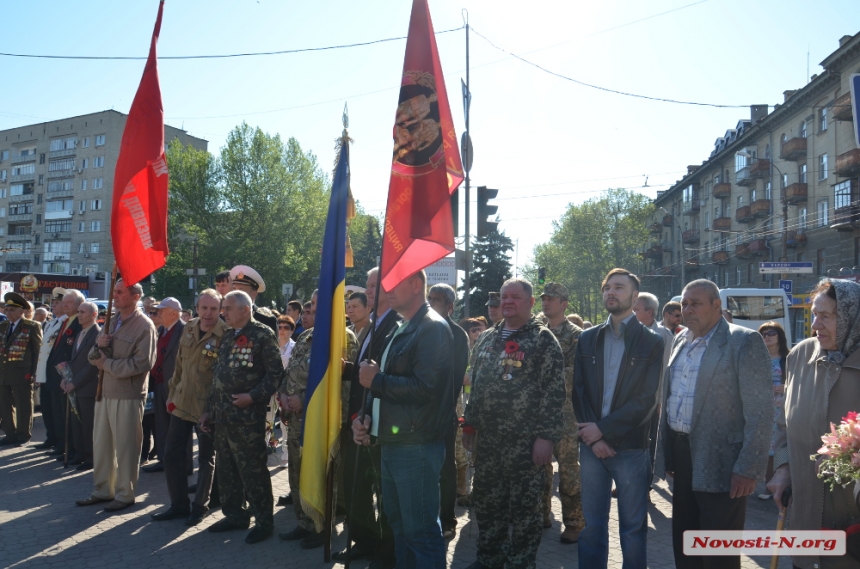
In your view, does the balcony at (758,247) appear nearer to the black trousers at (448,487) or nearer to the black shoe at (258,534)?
the black trousers at (448,487)

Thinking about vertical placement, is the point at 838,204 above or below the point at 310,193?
below

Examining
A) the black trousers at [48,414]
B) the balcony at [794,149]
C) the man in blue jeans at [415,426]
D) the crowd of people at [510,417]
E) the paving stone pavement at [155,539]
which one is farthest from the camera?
the balcony at [794,149]

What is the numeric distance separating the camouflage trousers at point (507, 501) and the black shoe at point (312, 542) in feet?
4.82

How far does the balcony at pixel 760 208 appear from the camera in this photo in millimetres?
43906

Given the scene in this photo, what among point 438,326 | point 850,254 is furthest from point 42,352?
point 850,254

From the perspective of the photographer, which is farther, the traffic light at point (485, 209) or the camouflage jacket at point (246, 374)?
the traffic light at point (485, 209)

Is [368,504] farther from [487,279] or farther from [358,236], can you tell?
[358,236]

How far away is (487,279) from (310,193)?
1904cm

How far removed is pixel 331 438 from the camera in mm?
4641

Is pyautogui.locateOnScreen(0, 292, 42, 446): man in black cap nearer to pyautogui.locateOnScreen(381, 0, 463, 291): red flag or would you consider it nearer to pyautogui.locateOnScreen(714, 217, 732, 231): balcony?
pyautogui.locateOnScreen(381, 0, 463, 291): red flag

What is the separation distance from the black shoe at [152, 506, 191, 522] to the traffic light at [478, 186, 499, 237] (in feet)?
27.5

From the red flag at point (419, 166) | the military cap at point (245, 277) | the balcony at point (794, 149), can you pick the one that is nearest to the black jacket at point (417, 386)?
the red flag at point (419, 166)

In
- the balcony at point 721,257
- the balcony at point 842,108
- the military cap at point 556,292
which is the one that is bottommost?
the military cap at point 556,292

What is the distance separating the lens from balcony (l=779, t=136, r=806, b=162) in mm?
38516
